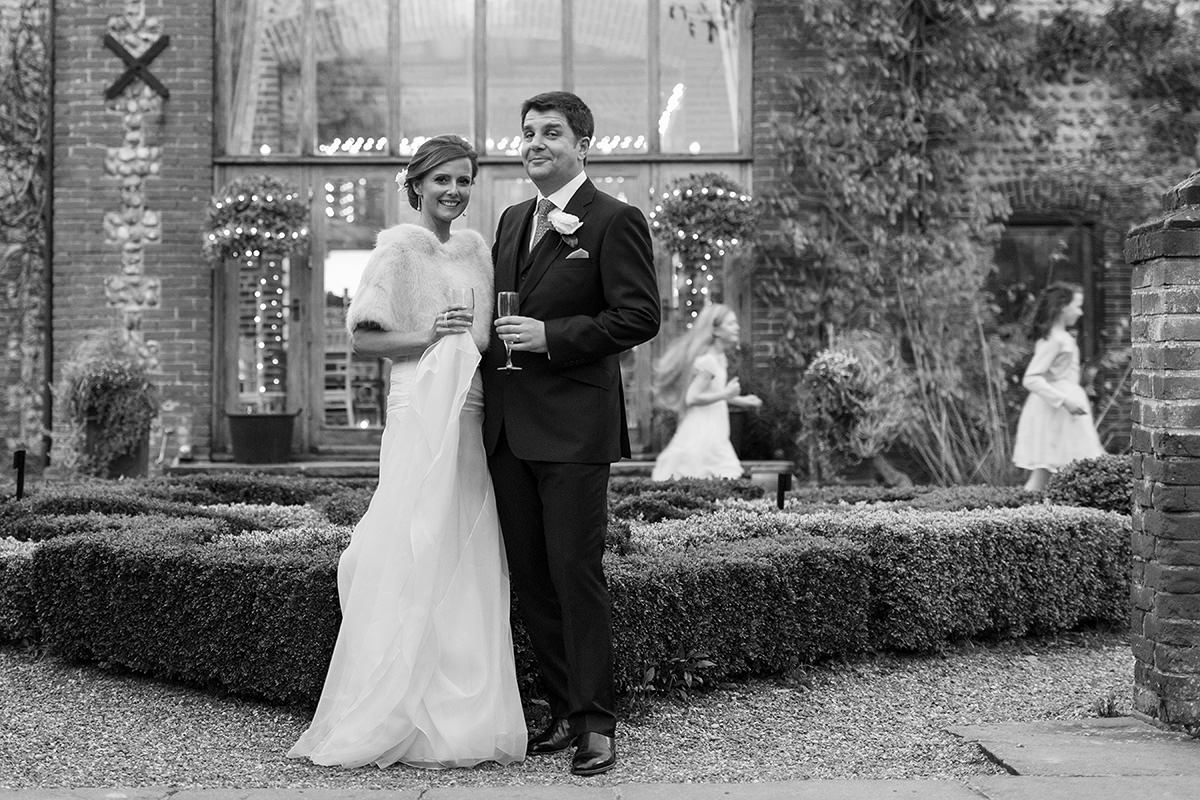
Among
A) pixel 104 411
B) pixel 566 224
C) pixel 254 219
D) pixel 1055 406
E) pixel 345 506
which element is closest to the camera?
pixel 566 224

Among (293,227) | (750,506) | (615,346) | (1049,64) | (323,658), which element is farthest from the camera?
(1049,64)

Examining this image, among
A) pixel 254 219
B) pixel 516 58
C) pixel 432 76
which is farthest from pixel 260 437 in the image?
pixel 516 58

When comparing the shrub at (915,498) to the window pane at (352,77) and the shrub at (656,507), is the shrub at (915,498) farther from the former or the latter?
the window pane at (352,77)

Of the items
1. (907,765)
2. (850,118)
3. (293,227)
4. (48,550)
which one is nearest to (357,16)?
(293,227)

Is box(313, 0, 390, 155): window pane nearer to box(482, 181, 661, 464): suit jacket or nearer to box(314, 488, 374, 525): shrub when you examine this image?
box(314, 488, 374, 525): shrub

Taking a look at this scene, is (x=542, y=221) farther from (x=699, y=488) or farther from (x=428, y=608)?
(x=699, y=488)

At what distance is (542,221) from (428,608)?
1.30 metres

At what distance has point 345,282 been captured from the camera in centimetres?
1235

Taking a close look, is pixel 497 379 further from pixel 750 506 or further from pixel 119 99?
pixel 119 99

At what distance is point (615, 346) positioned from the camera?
461 cm

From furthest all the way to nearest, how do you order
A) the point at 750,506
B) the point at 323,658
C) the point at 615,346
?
the point at 750,506, the point at 323,658, the point at 615,346

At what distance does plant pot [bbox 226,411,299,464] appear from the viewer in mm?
11797

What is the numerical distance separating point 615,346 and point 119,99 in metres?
8.90

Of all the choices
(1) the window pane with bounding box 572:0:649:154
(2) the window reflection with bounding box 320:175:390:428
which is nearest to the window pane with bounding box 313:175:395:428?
(2) the window reflection with bounding box 320:175:390:428
